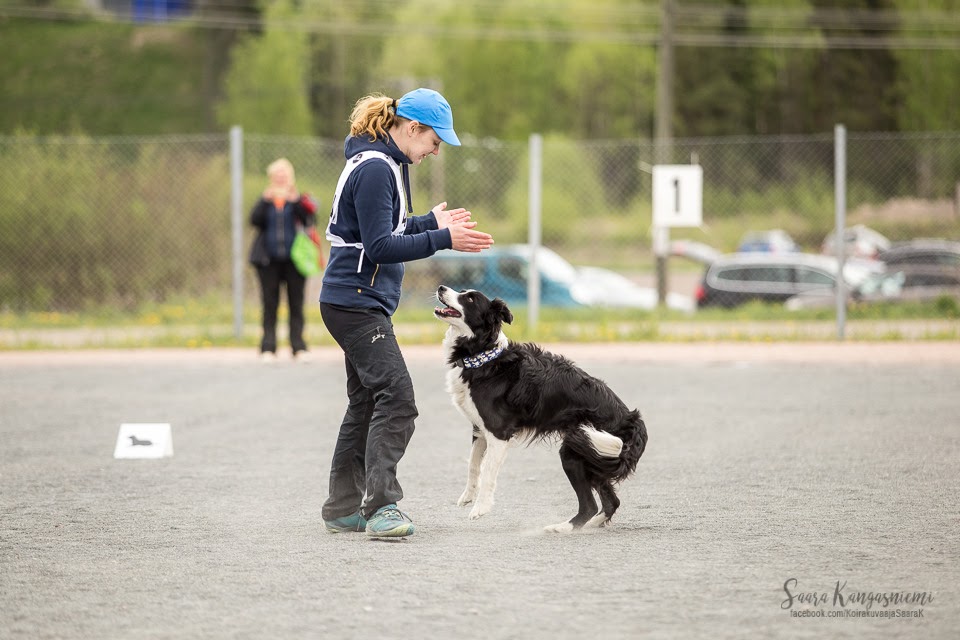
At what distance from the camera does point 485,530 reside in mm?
5914

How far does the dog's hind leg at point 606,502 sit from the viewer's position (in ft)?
19.4

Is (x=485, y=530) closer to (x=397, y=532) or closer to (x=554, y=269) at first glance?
(x=397, y=532)

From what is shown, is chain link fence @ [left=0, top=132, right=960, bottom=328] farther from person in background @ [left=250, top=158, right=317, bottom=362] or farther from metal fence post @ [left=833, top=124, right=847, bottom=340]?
person in background @ [left=250, top=158, right=317, bottom=362]

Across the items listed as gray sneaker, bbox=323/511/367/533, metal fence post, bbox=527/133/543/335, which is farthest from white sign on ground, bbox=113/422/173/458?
metal fence post, bbox=527/133/543/335

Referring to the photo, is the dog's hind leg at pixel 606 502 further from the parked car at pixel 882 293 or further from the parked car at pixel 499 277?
the parked car at pixel 882 293

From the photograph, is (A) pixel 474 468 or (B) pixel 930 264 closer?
(A) pixel 474 468

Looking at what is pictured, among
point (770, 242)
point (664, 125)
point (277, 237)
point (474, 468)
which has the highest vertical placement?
point (664, 125)

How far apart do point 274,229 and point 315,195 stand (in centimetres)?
1134

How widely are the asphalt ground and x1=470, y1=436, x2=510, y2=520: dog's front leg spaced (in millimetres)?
104

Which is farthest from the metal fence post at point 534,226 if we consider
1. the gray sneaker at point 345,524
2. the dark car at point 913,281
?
the gray sneaker at point 345,524

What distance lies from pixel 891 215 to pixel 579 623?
74.9 feet

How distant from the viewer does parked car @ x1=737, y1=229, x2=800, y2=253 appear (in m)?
32.7

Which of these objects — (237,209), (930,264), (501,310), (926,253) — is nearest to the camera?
(501,310)

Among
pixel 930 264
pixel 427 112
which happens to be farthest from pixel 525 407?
pixel 930 264
